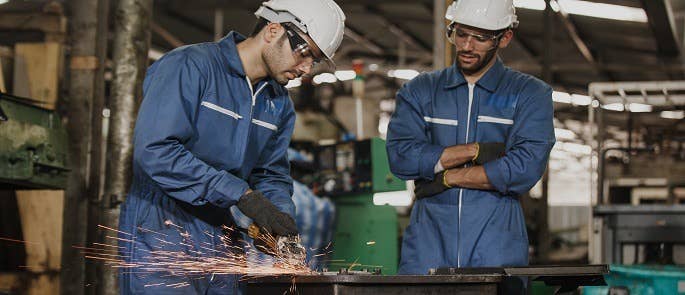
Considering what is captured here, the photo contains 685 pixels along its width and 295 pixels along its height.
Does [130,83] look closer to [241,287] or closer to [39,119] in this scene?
[39,119]

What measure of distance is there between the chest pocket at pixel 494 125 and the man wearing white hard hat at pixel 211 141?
0.78m

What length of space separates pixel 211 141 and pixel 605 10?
8782 millimetres

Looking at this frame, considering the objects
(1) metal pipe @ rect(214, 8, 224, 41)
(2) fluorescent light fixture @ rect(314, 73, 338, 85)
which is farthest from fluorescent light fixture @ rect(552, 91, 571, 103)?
(1) metal pipe @ rect(214, 8, 224, 41)

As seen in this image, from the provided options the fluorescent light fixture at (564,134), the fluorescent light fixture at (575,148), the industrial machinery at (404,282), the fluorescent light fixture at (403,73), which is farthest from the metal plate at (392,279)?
the fluorescent light fixture at (575,148)

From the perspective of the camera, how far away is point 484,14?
12.4 ft

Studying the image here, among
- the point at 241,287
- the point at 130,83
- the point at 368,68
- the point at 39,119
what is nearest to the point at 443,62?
the point at 130,83

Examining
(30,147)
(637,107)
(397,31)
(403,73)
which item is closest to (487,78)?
(30,147)

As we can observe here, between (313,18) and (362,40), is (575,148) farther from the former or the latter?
(313,18)

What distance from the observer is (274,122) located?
330 centimetres

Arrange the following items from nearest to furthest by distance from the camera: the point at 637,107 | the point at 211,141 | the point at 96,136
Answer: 1. the point at 211,141
2. the point at 96,136
3. the point at 637,107

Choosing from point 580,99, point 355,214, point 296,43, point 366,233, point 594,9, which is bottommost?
point 366,233

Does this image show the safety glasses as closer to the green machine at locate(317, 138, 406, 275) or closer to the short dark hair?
the short dark hair

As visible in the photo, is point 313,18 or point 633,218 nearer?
point 313,18

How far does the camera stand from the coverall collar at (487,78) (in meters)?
3.76
